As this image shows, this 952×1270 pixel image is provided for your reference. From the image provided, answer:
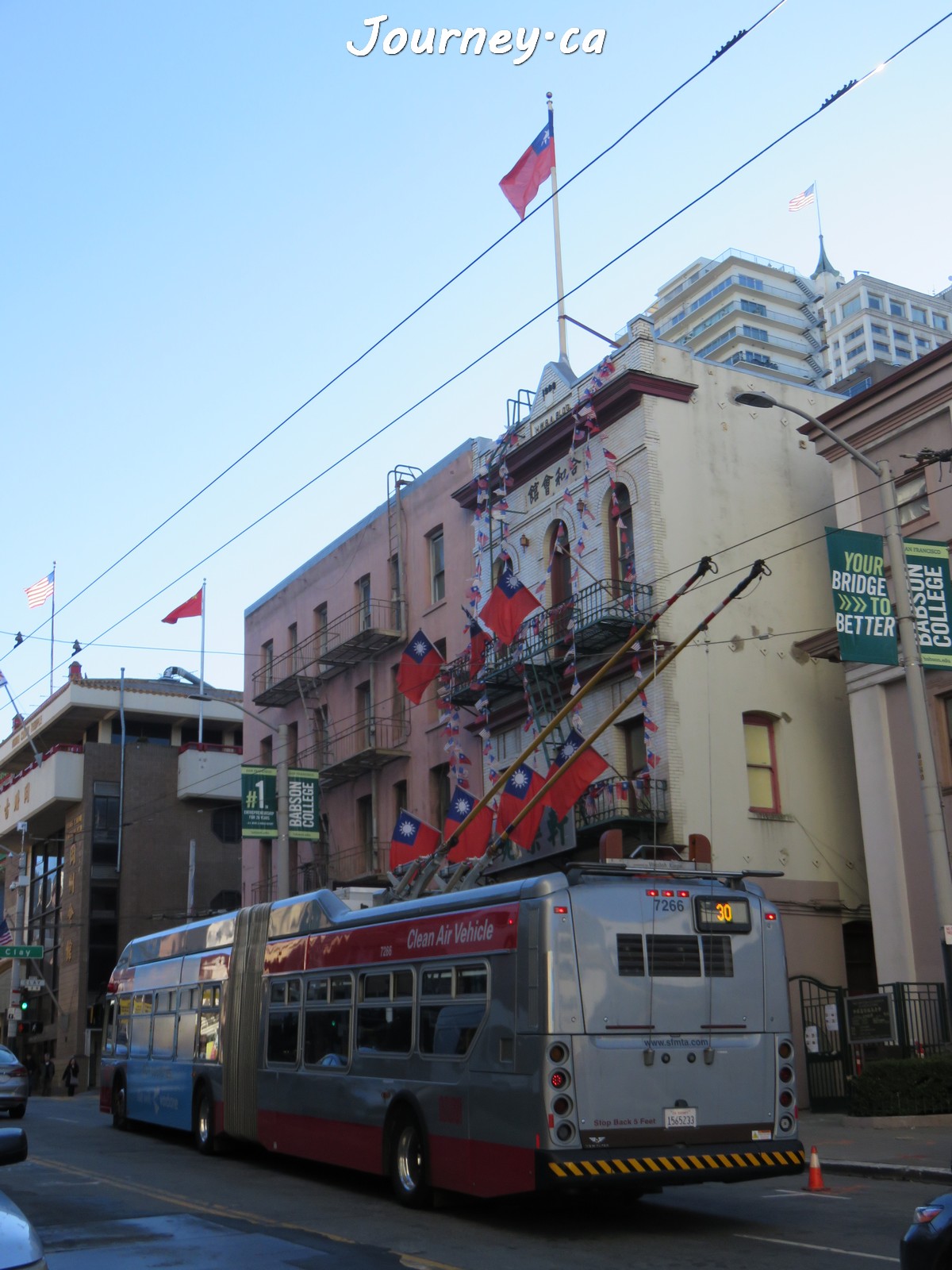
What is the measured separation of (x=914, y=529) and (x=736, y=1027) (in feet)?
47.1

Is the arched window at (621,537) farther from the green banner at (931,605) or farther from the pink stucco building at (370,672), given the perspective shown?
the green banner at (931,605)

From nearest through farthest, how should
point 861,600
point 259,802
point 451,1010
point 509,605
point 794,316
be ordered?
point 451,1010, point 861,600, point 509,605, point 259,802, point 794,316

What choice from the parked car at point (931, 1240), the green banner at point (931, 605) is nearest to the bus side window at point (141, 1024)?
the green banner at point (931, 605)

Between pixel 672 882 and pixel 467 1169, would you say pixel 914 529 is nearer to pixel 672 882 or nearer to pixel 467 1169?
pixel 672 882

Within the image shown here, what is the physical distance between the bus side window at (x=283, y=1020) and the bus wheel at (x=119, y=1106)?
26.4 ft

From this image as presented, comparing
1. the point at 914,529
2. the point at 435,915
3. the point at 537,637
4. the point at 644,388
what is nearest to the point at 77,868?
the point at 537,637

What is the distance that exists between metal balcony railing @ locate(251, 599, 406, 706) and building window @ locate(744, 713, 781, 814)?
35.5 ft

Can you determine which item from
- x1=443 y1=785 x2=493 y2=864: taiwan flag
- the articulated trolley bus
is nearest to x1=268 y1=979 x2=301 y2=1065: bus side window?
the articulated trolley bus

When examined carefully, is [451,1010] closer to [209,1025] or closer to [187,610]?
[209,1025]

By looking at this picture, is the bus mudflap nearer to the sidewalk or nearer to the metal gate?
the sidewalk

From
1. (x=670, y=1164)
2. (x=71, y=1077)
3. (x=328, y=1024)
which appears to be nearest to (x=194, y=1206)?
(x=328, y=1024)

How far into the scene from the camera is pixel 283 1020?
56.4ft

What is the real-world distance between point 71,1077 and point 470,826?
29.8m

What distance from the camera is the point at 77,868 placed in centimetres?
5834
